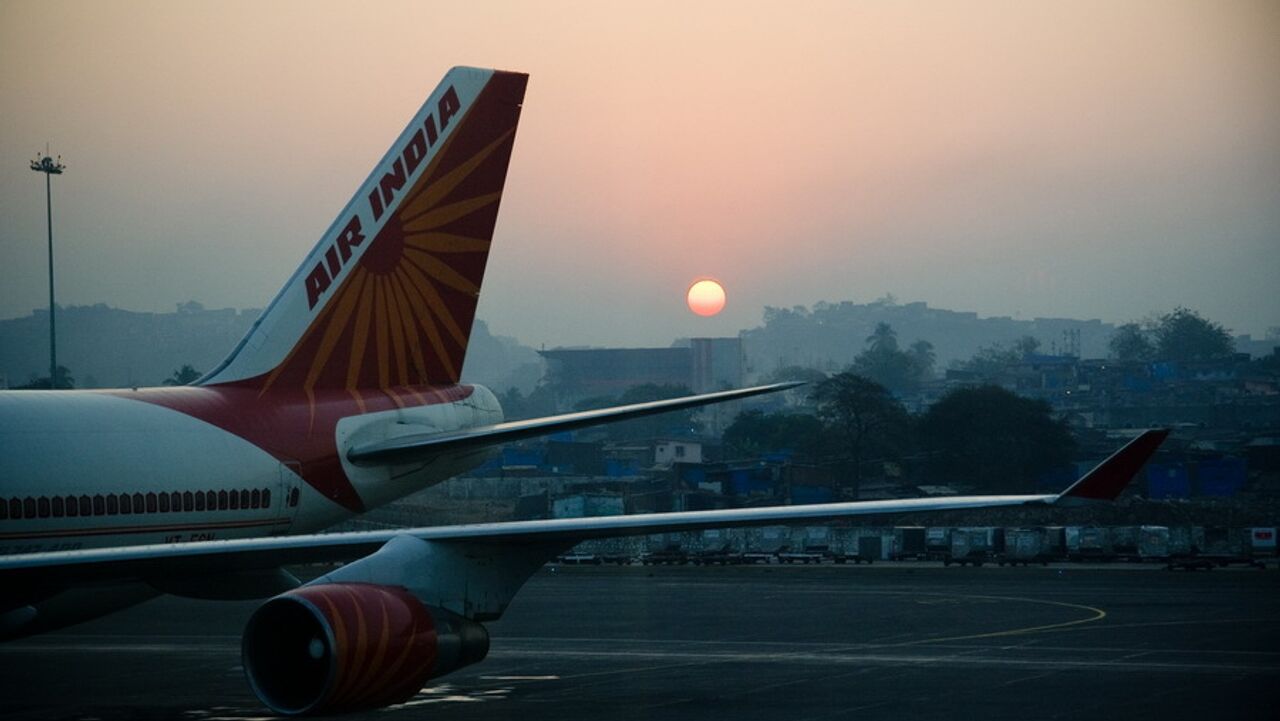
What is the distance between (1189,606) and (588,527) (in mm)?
24880

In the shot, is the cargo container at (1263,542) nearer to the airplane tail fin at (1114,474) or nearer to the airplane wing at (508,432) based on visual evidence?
the airplane wing at (508,432)

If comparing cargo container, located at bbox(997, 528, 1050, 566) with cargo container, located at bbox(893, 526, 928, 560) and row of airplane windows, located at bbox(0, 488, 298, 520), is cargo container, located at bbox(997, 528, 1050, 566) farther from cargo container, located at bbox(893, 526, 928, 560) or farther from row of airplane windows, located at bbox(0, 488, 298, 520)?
row of airplane windows, located at bbox(0, 488, 298, 520)

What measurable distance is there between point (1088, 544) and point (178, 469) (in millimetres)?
51706

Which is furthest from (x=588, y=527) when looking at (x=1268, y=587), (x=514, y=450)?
(x=514, y=450)

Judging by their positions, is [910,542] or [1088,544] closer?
[1088,544]

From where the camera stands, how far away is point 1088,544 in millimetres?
70625

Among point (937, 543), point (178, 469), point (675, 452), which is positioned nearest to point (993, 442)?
point (937, 543)

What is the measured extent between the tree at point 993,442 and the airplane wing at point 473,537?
92.8 m

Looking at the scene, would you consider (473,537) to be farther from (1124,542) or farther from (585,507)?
(585,507)

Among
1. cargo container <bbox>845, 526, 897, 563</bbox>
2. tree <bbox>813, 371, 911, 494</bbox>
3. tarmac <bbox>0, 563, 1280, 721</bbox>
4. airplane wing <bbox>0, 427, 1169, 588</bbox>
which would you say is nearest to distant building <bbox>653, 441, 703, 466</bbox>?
tree <bbox>813, 371, 911, 494</bbox>

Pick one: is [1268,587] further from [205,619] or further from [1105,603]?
[205,619]

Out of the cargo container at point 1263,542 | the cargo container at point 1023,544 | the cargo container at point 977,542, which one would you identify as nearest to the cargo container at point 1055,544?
the cargo container at point 1023,544

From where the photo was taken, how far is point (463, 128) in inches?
1272

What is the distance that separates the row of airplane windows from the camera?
2448 centimetres
